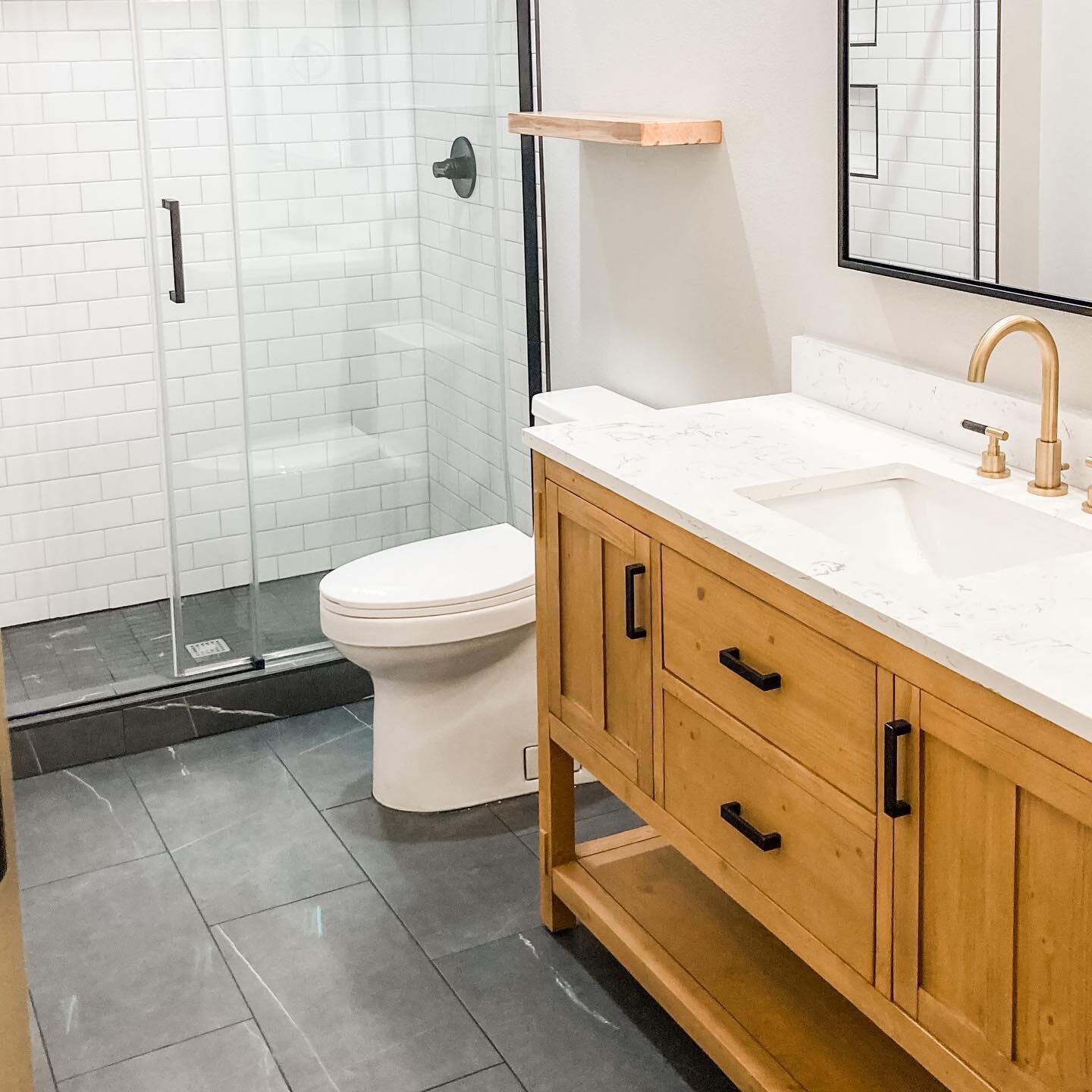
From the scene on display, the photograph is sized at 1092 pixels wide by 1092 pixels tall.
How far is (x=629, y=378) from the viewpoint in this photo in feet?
10.1

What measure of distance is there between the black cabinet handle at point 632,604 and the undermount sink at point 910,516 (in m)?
0.19

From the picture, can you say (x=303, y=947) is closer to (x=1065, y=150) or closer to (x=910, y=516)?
(x=910, y=516)

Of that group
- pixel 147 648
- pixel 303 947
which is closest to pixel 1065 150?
pixel 303 947

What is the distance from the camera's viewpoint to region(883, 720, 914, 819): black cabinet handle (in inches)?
58.3

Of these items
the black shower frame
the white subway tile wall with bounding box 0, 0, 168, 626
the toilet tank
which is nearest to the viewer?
the toilet tank

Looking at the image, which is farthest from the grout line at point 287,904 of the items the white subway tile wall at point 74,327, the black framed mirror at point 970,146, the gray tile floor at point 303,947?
the white subway tile wall at point 74,327

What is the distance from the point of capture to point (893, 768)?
1493 millimetres

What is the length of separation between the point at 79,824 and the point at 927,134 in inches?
82.8

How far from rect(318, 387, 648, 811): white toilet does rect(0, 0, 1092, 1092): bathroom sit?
0.01 meters

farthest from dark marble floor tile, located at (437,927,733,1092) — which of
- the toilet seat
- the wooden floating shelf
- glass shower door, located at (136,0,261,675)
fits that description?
the wooden floating shelf

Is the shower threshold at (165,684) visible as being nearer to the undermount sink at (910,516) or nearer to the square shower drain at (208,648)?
the square shower drain at (208,648)

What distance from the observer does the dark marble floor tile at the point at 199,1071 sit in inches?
83.1

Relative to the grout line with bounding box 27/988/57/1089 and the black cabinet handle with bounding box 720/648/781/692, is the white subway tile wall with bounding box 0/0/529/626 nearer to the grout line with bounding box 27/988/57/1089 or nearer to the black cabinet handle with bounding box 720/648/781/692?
the grout line with bounding box 27/988/57/1089

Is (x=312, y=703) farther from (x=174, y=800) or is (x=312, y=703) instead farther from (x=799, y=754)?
(x=799, y=754)
